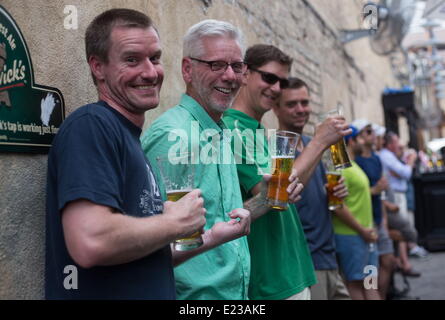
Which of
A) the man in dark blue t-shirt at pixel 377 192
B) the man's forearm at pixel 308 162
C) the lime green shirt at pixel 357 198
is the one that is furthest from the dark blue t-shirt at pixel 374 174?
the man's forearm at pixel 308 162

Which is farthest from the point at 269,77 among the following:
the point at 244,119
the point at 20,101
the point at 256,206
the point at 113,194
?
the point at 113,194

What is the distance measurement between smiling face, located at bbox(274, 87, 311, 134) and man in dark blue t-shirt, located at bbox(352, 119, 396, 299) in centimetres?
172

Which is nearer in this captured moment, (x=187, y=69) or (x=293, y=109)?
(x=187, y=69)

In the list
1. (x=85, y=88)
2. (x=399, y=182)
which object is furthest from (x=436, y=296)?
(x=85, y=88)

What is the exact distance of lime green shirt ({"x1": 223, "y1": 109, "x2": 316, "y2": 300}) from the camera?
2359 millimetres

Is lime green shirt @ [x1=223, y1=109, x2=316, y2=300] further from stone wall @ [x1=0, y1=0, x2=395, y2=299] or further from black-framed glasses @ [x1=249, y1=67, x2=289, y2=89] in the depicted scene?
stone wall @ [x1=0, y1=0, x2=395, y2=299]

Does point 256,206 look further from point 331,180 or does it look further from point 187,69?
point 331,180

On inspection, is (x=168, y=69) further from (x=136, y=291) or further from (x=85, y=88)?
(x=136, y=291)

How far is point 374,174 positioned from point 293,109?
1.91m

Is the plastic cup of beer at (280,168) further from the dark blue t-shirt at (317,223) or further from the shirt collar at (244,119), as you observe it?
the dark blue t-shirt at (317,223)

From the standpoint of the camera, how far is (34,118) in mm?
1682

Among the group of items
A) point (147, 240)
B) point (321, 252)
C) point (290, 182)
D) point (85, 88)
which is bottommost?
point (321, 252)

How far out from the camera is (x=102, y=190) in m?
1.26

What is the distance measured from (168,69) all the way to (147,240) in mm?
1714
